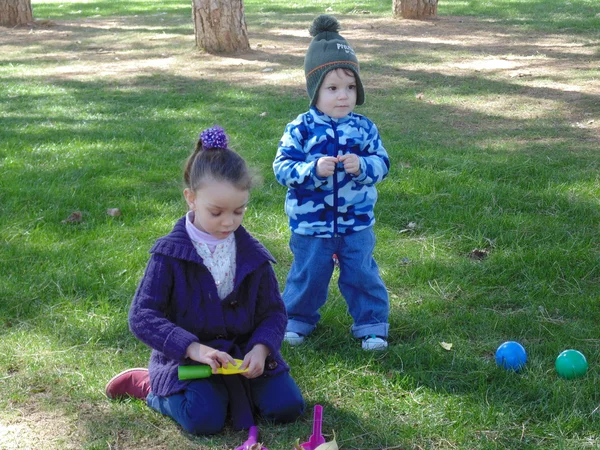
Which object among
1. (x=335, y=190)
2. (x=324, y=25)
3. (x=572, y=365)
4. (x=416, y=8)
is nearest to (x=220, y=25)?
(x=416, y=8)

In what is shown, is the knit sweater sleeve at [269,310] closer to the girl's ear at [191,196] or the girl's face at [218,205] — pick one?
the girl's face at [218,205]

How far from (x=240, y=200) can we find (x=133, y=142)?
13.7ft

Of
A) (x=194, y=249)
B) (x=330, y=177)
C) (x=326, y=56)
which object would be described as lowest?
(x=194, y=249)

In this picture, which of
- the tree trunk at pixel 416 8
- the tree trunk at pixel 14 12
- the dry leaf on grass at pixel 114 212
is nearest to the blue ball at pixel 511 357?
the dry leaf on grass at pixel 114 212

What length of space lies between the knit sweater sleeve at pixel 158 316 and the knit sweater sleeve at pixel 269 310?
32cm

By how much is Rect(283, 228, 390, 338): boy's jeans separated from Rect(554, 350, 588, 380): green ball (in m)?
0.83

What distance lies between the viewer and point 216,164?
3.14m

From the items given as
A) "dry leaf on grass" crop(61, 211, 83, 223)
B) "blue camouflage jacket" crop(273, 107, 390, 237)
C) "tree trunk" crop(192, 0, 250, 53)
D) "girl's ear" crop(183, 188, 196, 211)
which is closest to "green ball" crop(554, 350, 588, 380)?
"blue camouflage jacket" crop(273, 107, 390, 237)

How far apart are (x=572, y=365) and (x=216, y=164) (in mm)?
1772

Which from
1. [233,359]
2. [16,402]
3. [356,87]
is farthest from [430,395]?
[16,402]

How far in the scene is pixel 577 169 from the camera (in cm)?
616

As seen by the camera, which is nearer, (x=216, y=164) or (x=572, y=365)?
(x=216, y=164)

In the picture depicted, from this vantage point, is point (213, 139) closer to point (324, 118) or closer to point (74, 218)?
point (324, 118)

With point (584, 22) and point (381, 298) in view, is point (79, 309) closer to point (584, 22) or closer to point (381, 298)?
Answer: point (381, 298)
